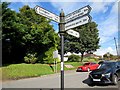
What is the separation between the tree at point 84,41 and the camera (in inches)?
1948

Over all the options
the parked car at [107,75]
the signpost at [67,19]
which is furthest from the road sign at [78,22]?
the parked car at [107,75]

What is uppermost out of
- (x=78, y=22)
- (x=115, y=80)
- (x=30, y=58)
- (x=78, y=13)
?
(x=78, y=13)

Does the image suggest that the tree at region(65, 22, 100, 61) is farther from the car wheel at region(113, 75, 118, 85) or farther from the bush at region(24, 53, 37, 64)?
the car wheel at region(113, 75, 118, 85)

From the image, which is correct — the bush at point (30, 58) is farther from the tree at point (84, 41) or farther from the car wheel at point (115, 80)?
the car wheel at point (115, 80)

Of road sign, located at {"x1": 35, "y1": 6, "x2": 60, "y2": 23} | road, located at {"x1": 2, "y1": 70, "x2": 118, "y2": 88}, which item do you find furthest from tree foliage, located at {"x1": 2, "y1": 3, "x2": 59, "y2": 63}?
road sign, located at {"x1": 35, "y1": 6, "x2": 60, "y2": 23}

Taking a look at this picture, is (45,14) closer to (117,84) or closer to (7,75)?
(117,84)

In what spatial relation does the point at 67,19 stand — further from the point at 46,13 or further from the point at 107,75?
the point at 107,75

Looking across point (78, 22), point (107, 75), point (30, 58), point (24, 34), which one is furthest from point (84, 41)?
point (78, 22)

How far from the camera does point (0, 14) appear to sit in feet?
76.0

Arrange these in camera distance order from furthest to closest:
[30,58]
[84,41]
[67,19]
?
1. [84,41]
2. [30,58]
3. [67,19]

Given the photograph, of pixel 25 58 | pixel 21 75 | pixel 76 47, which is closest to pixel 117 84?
pixel 21 75

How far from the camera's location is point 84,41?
50.3 m

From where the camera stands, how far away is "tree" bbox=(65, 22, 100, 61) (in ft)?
162

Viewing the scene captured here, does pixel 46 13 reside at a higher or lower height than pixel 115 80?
higher
